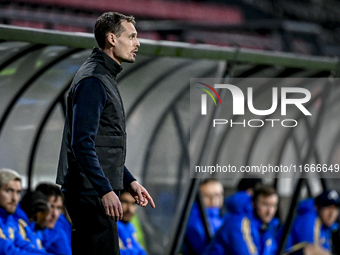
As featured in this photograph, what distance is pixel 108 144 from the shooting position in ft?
7.41

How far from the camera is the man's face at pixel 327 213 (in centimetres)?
612

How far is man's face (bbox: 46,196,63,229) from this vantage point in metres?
4.27

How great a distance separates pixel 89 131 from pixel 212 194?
4034mm

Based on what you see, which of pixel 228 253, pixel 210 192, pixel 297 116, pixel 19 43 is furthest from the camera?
pixel 297 116

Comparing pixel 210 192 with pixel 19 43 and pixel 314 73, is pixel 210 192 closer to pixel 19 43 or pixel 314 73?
pixel 314 73

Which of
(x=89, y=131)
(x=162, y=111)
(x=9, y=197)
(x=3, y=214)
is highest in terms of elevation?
(x=162, y=111)

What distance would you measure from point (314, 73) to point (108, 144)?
12.5ft

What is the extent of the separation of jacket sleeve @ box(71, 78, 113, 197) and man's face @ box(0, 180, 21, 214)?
5.90 feet

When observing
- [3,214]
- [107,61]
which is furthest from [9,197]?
[107,61]

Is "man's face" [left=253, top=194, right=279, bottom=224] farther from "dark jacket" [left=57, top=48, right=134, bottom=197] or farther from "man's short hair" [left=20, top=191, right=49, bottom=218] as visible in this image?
"dark jacket" [left=57, top=48, right=134, bottom=197]

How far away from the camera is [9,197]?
3830mm

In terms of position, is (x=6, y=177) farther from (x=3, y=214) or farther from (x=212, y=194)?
(x=212, y=194)

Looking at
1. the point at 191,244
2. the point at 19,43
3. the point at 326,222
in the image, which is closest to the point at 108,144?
the point at 19,43

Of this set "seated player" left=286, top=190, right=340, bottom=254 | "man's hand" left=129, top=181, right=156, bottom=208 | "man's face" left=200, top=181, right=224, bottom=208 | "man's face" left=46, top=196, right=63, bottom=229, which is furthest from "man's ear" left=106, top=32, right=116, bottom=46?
"seated player" left=286, top=190, right=340, bottom=254
